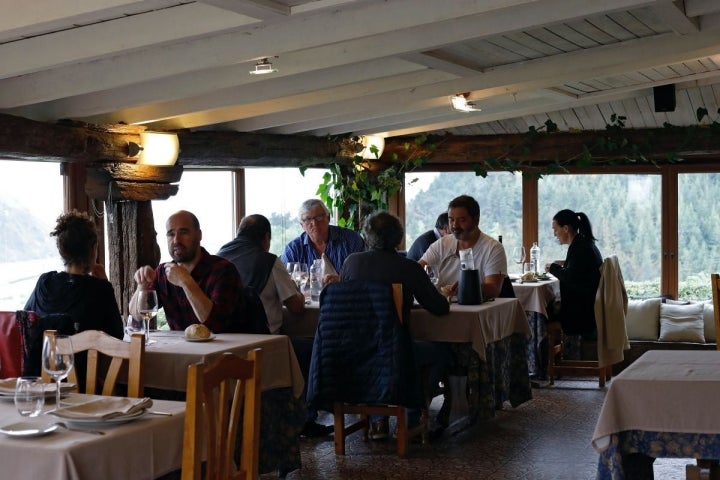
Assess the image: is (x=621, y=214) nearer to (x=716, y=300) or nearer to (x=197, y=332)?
(x=716, y=300)

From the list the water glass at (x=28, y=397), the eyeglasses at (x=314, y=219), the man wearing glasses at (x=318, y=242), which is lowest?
the water glass at (x=28, y=397)

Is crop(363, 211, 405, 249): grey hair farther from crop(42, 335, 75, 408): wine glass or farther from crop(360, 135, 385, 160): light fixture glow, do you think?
crop(360, 135, 385, 160): light fixture glow

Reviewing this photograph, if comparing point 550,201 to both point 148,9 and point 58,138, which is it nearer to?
point 58,138

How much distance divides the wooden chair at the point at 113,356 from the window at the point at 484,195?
23.6ft

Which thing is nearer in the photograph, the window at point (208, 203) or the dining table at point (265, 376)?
the dining table at point (265, 376)

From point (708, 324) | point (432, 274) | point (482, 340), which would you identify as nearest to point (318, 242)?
point (432, 274)

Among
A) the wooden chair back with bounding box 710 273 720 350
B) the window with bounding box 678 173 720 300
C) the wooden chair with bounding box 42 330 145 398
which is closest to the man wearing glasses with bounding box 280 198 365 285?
the wooden chair back with bounding box 710 273 720 350

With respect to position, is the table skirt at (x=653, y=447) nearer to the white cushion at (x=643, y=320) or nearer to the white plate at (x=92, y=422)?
the white plate at (x=92, y=422)

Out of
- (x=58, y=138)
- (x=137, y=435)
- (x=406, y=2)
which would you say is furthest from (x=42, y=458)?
(x=58, y=138)

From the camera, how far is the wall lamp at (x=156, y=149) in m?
6.70

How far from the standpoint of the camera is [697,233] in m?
10.5

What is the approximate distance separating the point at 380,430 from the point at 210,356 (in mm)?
2059

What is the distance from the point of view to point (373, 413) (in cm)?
582

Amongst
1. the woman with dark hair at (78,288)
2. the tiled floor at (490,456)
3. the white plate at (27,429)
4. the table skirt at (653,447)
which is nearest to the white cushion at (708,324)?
the tiled floor at (490,456)
